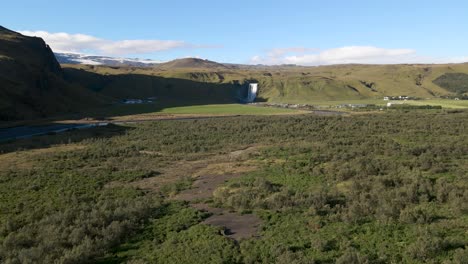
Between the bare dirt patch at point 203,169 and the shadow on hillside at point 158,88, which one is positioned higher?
the shadow on hillside at point 158,88

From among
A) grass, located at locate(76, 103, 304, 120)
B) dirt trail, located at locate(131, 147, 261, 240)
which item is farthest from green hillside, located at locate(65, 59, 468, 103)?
dirt trail, located at locate(131, 147, 261, 240)

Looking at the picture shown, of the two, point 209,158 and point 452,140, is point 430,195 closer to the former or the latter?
point 209,158

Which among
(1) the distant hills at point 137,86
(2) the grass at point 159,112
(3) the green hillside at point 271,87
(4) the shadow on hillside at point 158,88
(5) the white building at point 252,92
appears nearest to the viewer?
(2) the grass at point 159,112

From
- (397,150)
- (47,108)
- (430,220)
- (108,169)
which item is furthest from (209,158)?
(47,108)

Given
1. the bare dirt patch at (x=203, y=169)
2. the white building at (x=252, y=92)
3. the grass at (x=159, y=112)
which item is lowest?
the bare dirt patch at (x=203, y=169)

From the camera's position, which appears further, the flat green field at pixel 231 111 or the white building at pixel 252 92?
the white building at pixel 252 92

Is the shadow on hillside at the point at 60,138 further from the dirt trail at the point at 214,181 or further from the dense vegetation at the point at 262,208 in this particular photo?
the dirt trail at the point at 214,181

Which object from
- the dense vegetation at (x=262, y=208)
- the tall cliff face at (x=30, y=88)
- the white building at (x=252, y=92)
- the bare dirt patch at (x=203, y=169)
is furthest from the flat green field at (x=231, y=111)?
the bare dirt patch at (x=203, y=169)

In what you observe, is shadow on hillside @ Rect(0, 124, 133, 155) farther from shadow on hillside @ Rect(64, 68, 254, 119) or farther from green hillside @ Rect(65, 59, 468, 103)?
green hillside @ Rect(65, 59, 468, 103)
